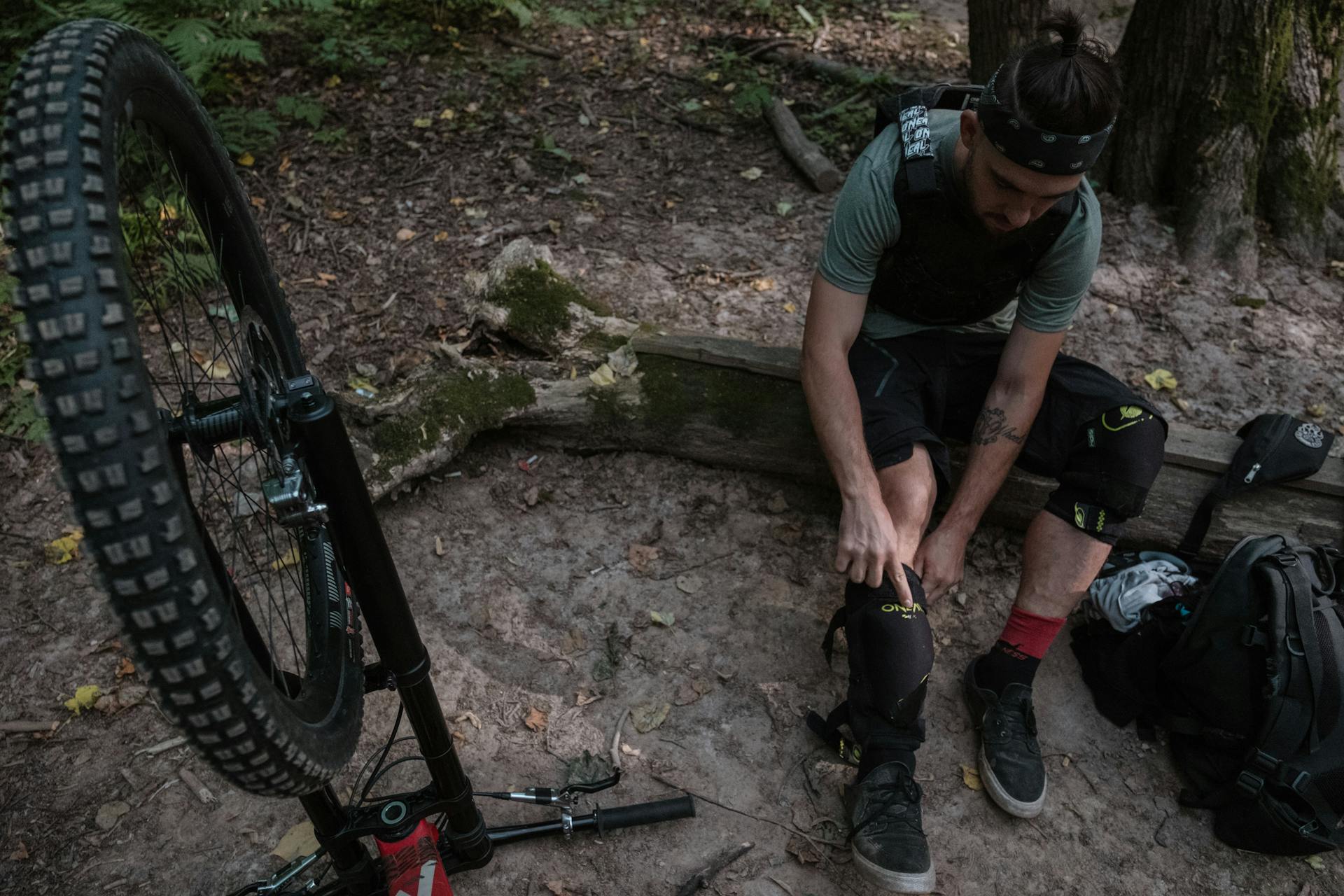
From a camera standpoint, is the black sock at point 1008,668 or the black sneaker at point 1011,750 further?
the black sock at point 1008,668

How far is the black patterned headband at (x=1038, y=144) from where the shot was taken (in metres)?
2.34

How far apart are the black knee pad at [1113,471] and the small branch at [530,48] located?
5.29 meters

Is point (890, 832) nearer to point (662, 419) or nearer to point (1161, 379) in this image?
point (662, 419)

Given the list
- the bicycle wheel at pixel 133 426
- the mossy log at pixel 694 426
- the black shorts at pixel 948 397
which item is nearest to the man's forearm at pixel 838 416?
the black shorts at pixel 948 397

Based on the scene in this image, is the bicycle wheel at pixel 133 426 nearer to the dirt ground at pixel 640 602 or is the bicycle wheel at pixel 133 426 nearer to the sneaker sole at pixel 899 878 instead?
the dirt ground at pixel 640 602

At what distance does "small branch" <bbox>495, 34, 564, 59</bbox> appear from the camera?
6.66 metres

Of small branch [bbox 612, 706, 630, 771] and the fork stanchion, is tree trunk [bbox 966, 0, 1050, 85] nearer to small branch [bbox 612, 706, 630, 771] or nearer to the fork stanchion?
small branch [bbox 612, 706, 630, 771]

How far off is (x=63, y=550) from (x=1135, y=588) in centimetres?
385

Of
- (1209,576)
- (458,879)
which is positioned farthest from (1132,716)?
(458,879)

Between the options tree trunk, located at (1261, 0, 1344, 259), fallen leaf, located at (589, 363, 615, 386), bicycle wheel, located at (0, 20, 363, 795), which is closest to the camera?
bicycle wheel, located at (0, 20, 363, 795)

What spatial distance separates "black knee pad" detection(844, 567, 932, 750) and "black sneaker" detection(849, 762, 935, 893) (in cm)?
10

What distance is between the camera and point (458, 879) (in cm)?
244

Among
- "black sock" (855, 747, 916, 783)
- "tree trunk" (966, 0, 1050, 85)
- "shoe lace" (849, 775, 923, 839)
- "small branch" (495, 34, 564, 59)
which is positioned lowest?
"shoe lace" (849, 775, 923, 839)

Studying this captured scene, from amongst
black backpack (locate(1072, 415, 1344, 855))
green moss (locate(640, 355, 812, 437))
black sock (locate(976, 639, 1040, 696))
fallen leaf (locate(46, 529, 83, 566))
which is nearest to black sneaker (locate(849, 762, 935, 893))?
black sock (locate(976, 639, 1040, 696))
